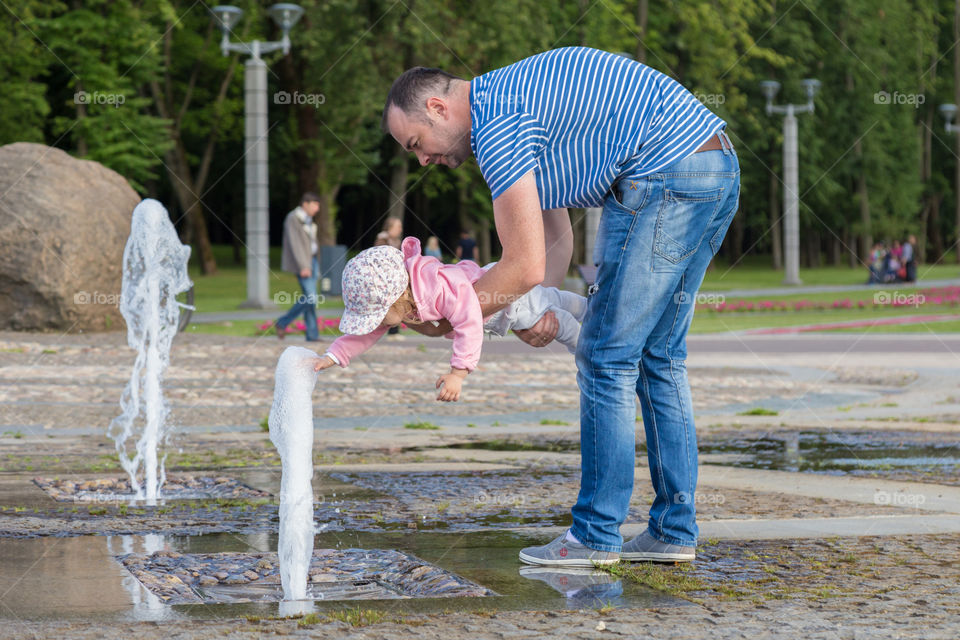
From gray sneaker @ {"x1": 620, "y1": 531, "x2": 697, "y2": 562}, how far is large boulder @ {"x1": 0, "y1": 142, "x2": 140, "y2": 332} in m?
13.8

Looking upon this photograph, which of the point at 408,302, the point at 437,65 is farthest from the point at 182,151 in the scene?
the point at 408,302

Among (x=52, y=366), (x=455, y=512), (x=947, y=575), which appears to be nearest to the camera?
(x=947, y=575)

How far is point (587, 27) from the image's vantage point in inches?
1567

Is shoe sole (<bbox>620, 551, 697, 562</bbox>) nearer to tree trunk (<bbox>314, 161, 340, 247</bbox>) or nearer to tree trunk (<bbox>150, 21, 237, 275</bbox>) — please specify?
tree trunk (<bbox>314, 161, 340, 247</bbox>)

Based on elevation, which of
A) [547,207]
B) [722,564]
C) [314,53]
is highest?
[314,53]

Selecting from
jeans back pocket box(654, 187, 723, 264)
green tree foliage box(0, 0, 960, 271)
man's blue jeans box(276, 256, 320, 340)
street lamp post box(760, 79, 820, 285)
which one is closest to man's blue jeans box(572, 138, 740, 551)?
jeans back pocket box(654, 187, 723, 264)

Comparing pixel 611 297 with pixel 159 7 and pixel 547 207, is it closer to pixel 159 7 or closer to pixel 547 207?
pixel 547 207

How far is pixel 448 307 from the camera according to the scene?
404cm

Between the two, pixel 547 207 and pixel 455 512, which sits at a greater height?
pixel 547 207

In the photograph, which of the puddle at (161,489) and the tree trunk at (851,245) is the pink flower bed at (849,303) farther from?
the tree trunk at (851,245)

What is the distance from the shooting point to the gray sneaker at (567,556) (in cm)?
422

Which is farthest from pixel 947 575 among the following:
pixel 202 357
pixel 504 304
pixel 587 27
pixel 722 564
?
pixel 587 27

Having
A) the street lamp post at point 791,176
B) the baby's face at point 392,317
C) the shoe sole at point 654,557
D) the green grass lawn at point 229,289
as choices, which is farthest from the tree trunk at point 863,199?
the baby's face at point 392,317

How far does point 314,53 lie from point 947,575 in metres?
31.2
